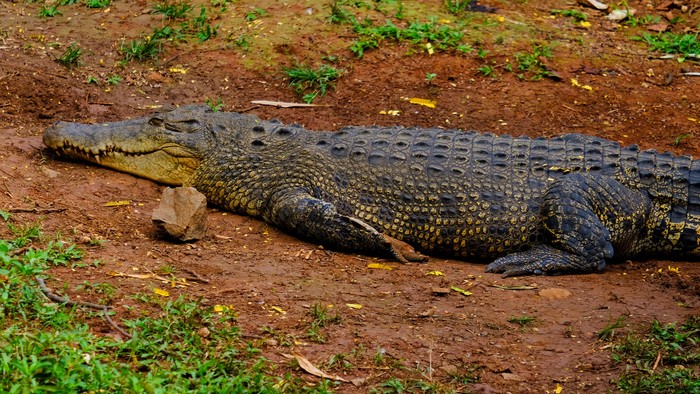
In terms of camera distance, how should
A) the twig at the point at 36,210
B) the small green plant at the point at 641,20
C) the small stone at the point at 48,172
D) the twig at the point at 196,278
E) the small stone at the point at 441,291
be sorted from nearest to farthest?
the twig at the point at 196,278 < the small stone at the point at 441,291 < the twig at the point at 36,210 < the small stone at the point at 48,172 < the small green plant at the point at 641,20

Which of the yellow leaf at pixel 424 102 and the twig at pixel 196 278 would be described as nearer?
the twig at pixel 196 278

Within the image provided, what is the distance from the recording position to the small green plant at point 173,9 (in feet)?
34.6

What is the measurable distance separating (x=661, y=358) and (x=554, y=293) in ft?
Answer: 4.14

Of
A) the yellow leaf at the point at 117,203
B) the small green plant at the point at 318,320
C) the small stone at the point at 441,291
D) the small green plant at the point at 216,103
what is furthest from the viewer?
the small green plant at the point at 216,103

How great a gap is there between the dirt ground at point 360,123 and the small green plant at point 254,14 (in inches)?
2.1

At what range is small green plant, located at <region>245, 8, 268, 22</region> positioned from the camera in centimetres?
1049

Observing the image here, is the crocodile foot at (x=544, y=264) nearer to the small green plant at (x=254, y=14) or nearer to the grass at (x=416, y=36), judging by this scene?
the grass at (x=416, y=36)

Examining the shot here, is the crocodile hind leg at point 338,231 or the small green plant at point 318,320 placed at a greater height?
the small green plant at point 318,320

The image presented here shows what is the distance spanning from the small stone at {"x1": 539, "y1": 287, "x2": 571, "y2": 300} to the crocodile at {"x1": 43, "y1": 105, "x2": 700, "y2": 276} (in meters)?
→ 0.44

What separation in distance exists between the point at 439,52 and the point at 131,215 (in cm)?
→ 458

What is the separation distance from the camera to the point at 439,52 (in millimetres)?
10125

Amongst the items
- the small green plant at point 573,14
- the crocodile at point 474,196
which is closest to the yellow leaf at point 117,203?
the crocodile at point 474,196

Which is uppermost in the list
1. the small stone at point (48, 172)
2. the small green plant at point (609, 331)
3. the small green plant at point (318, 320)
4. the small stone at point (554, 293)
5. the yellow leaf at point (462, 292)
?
the small green plant at point (318, 320)

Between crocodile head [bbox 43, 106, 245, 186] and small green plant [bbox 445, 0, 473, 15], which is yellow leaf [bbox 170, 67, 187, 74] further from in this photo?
small green plant [bbox 445, 0, 473, 15]
